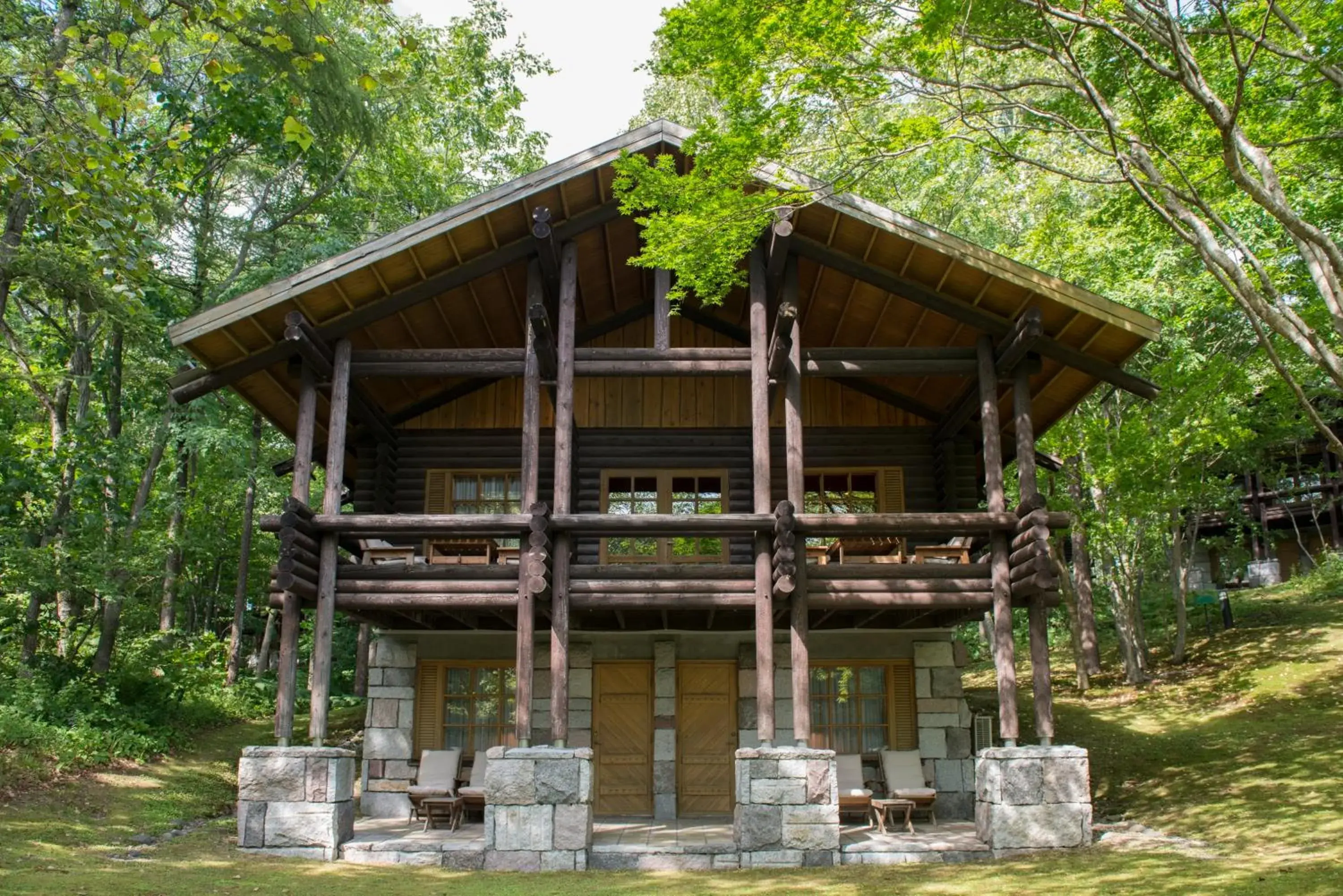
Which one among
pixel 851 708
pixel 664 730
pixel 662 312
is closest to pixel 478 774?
pixel 664 730

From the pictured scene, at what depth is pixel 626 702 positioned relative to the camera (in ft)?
51.3

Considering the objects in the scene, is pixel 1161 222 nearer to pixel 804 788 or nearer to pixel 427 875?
pixel 804 788

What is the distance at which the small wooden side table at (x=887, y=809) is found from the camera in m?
12.9

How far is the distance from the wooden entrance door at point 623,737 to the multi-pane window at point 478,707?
1278 millimetres

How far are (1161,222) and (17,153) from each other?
13005 mm

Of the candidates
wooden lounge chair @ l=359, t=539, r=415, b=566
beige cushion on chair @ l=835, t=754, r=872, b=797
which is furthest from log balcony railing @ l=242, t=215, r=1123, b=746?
beige cushion on chair @ l=835, t=754, r=872, b=797

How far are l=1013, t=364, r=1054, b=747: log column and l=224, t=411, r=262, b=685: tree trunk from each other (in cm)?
1666

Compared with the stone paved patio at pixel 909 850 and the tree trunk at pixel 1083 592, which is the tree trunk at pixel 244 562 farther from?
the tree trunk at pixel 1083 592

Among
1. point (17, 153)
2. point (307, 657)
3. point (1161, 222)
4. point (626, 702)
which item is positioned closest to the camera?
point (17, 153)

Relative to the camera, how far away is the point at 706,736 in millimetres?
15438

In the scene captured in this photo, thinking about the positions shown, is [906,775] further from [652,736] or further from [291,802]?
[291,802]

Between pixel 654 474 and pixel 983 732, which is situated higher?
pixel 654 474

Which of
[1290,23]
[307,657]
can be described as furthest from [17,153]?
[307,657]

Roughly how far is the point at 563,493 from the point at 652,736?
16.0ft
